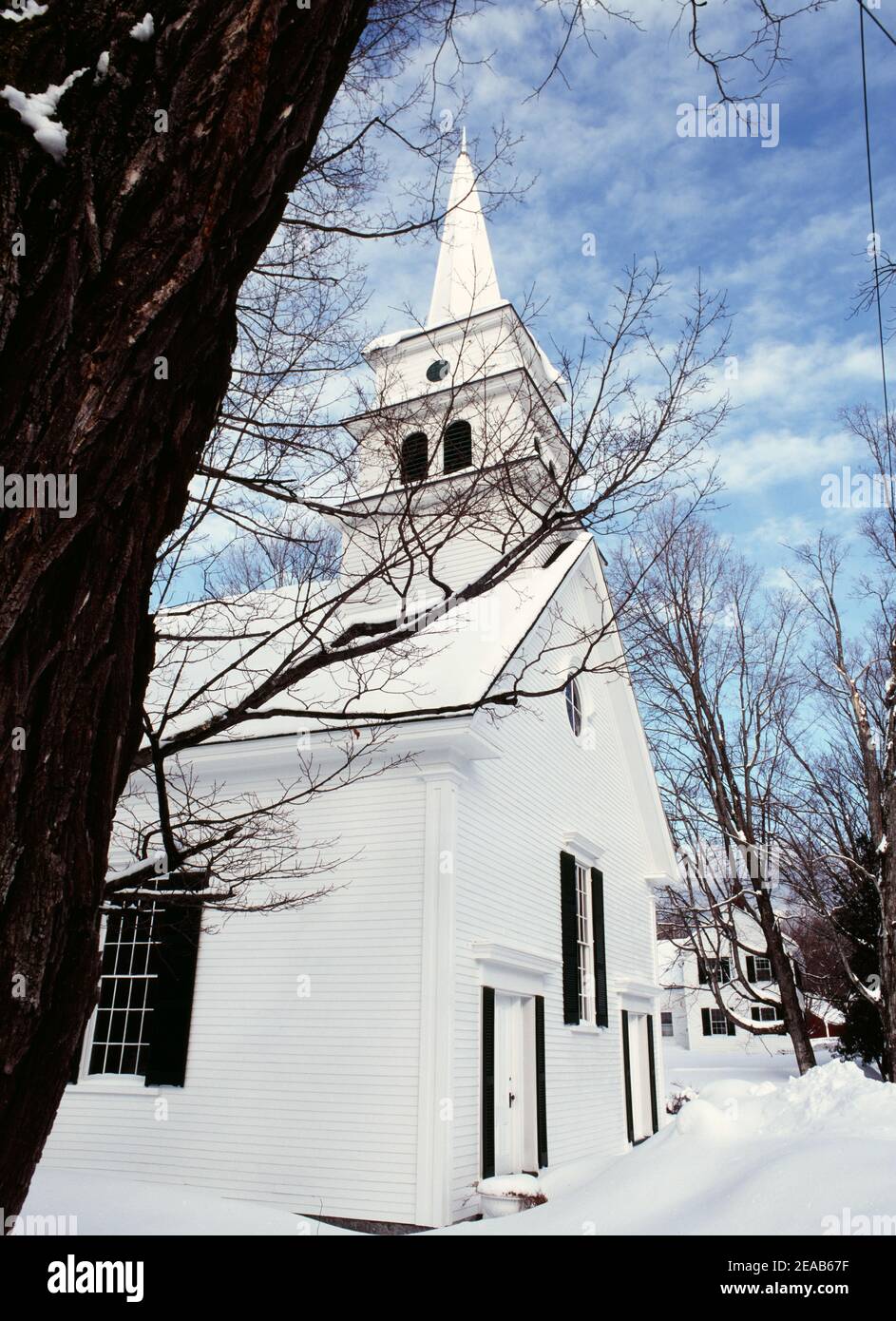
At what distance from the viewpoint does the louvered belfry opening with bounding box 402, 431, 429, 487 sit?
545cm

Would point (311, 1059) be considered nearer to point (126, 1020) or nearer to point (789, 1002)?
point (126, 1020)

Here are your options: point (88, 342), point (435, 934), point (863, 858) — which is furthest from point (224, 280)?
point (863, 858)

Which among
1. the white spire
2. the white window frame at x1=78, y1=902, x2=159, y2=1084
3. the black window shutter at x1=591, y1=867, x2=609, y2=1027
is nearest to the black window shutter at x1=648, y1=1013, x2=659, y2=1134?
the black window shutter at x1=591, y1=867, x2=609, y2=1027

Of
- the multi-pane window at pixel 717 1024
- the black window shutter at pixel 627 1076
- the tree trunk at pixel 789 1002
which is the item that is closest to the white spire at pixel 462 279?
the black window shutter at pixel 627 1076

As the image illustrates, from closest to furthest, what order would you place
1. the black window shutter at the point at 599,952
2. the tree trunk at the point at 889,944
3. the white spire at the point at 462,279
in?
the tree trunk at the point at 889,944, the black window shutter at the point at 599,952, the white spire at the point at 462,279

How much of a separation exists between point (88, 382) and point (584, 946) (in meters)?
12.0

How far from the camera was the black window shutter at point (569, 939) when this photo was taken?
37.7ft

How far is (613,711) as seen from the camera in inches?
615

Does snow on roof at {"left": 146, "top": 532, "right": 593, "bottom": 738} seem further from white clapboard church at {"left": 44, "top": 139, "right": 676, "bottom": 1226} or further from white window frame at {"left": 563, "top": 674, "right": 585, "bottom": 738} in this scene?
white window frame at {"left": 563, "top": 674, "right": 585, "bottom": 738}

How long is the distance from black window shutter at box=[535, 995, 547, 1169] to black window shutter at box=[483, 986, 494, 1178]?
1342 mm

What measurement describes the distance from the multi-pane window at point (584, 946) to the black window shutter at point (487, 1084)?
10.6 feet

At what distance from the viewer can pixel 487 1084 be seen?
28.9 feet

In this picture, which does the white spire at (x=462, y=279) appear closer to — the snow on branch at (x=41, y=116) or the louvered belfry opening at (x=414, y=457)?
the louvered belfry opening at (x=414, y=457)
